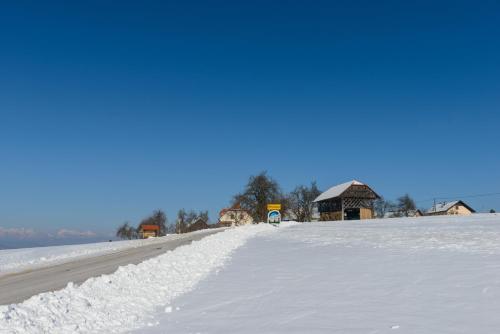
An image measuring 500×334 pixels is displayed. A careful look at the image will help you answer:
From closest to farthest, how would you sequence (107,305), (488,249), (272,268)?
(107,305) < (272,268) < (488,249)

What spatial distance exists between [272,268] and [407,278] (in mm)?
4663

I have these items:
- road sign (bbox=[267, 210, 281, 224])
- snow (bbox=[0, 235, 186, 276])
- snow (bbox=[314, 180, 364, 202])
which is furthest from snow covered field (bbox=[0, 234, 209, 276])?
snow (bbox=[314, 180, 364, 202])

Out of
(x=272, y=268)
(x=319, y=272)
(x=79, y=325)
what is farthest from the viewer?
(x=272, y=268)

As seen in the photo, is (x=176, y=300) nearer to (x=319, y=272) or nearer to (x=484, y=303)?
(x=319, y=272)

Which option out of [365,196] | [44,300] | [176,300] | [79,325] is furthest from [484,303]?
[365,196]

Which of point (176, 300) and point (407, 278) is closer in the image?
point (176, 300)

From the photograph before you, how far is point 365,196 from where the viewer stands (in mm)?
82438

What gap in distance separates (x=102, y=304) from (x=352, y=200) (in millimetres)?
77041

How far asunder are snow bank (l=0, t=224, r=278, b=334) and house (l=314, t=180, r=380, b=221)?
70.7 metres

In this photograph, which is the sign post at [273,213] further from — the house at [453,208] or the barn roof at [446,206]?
the barn roof at [446,206]

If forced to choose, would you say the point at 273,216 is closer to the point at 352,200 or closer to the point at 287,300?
the point at 352,200

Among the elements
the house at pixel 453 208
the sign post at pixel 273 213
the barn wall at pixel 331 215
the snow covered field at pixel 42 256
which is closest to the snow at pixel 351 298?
the snow covered field at pixel 42 256

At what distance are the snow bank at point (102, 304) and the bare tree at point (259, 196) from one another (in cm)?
7664

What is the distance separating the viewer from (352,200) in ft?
271
